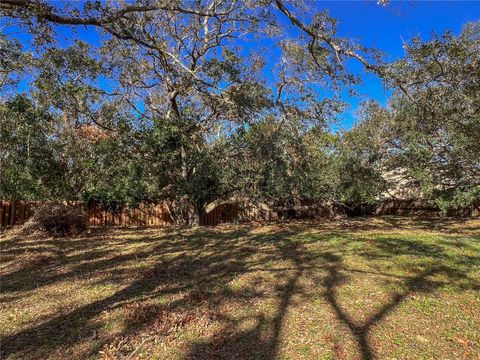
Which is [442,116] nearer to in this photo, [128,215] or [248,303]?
[248,303]

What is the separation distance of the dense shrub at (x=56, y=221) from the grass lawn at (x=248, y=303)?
295 centimetres

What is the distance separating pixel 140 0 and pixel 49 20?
1867mm

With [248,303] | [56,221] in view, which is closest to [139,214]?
[56,221]

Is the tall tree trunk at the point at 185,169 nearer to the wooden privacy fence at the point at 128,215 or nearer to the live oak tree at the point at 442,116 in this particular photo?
the wooden privacy fence at the point at 128,215

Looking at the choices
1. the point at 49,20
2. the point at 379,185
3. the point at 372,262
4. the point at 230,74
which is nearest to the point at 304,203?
the point at 379,185

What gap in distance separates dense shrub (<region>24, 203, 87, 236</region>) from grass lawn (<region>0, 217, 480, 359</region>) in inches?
116

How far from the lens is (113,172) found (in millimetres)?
11922

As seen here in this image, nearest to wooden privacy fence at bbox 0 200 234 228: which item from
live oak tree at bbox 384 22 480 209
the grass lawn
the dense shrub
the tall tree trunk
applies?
the tall tree trunk

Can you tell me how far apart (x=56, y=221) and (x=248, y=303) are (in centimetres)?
812

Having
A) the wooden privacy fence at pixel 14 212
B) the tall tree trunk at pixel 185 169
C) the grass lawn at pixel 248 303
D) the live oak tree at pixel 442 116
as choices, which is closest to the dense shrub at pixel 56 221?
the grass lawn at pixel 248 303

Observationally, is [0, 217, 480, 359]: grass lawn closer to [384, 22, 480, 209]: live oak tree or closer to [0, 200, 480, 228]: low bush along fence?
[384, 22, 480, 209]: live oak tree

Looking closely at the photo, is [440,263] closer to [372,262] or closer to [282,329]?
[372,262]

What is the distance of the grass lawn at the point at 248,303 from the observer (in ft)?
10.6

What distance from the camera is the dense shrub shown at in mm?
10234
